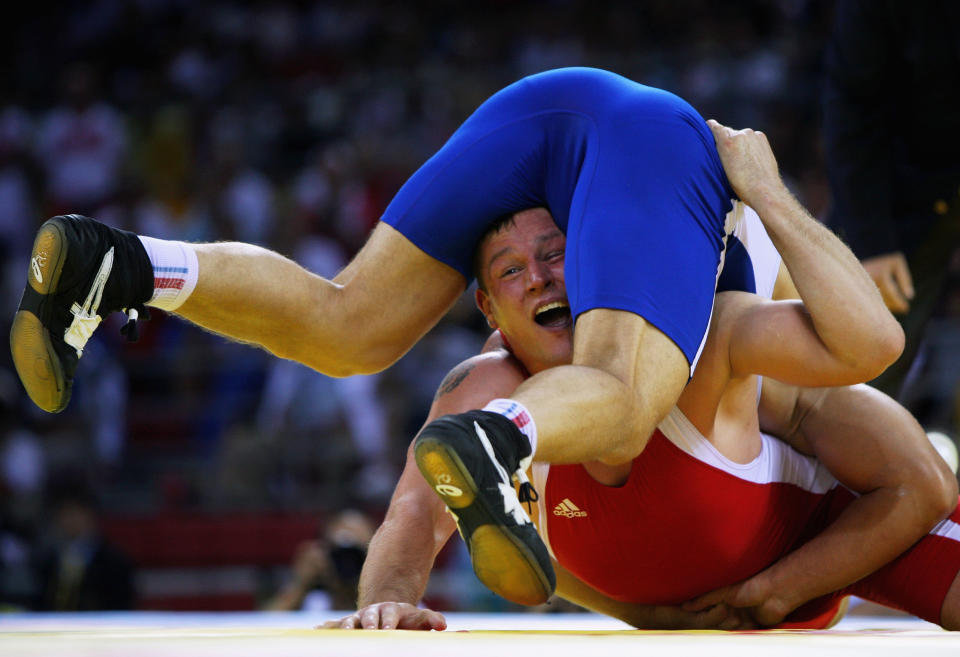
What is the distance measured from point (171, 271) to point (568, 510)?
30.5 inches

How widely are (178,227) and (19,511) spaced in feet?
5.44

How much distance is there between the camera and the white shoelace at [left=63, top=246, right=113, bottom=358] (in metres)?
1.95

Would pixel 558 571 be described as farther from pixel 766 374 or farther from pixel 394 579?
pixel 766 374

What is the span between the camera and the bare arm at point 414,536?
72.9 inches

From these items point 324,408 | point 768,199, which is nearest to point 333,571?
point 324,408

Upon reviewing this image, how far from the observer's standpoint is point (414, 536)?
6.93 ft

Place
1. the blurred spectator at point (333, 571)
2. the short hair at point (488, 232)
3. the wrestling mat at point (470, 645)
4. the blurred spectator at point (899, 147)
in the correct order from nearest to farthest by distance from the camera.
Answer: the wrestling mat at point (470, 645), the short hair at point (488, 232), the blurred spectator at point (899, 147), the blurred spectator at point (333, 571)

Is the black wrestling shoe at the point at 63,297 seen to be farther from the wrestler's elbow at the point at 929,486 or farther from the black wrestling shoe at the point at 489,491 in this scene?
the wrestler's elbow at the point at 929,486

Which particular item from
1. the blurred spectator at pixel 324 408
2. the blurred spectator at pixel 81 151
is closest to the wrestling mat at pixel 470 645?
the blurred spectator at pixel 324 408

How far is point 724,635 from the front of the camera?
1604 millimetres

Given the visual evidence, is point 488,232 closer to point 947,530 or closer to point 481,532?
point 481,532

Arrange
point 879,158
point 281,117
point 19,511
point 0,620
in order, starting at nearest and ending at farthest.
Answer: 1. point 879,158
2. point 0,620
3. point 19,511
4. point 281,117

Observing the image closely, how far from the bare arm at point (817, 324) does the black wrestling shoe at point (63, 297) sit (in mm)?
988

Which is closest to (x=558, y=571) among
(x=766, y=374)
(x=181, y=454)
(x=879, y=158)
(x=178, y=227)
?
(x=766, y=374)
